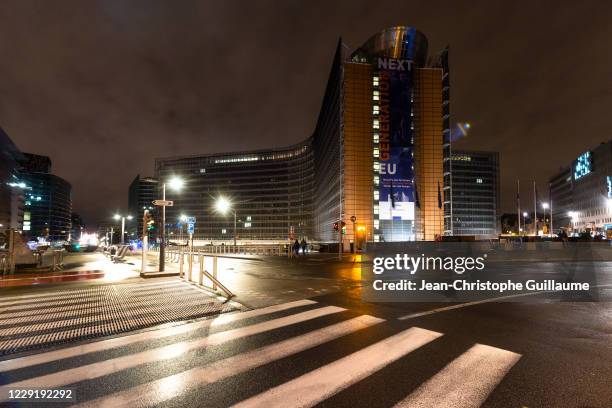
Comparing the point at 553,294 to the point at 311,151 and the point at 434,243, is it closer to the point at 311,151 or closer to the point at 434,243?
the point at 434,243

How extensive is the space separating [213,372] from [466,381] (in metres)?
3.34

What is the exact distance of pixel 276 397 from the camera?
4.14 m

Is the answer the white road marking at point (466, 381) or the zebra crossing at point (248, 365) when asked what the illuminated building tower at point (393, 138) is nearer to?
the zebra crossing at point (248, 365)

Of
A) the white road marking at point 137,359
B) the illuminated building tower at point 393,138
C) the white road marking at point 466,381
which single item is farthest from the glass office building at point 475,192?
the white road marking at point 466,381

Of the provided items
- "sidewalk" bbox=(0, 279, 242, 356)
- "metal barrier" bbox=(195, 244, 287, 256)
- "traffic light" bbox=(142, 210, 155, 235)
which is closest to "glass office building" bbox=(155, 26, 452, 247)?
"metal barrier" bbox=(195, 244, 287, 256)

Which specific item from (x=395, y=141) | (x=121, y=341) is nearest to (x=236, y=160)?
(x=395, y=141)

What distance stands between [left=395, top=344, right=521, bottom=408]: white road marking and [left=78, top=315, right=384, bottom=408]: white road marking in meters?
2.13

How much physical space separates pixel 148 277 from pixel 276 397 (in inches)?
551

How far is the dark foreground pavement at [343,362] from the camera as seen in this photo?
4.14 metres

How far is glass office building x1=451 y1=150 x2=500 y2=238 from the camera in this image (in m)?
146

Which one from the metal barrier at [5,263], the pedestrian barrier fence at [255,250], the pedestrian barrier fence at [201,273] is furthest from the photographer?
the pedestrian barrier fence at [255,250]

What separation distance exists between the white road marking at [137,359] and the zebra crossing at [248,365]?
0.05 ft

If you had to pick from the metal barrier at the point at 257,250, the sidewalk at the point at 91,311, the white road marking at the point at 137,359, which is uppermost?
the white road marking at the point at 137,359

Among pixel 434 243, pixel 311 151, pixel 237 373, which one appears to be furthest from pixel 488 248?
pixel 311 151
